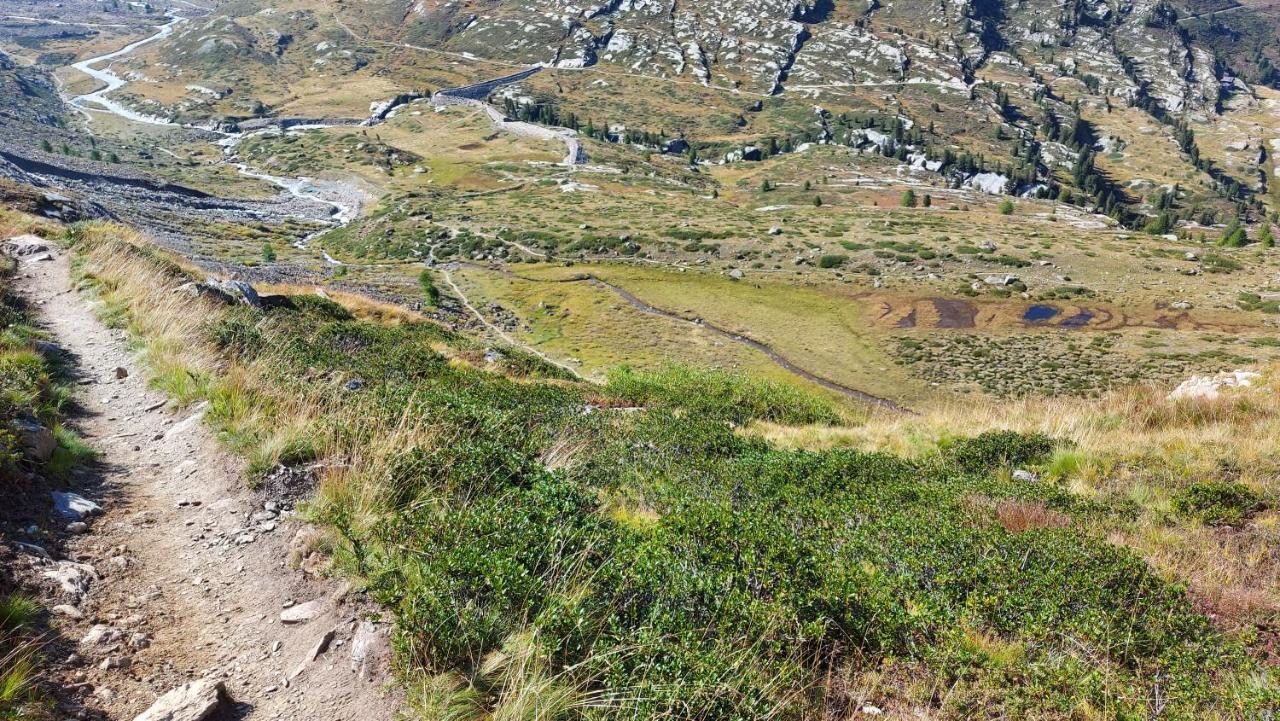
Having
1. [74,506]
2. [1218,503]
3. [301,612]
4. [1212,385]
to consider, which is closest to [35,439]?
[74,506]

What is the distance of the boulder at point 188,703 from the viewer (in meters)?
4.26

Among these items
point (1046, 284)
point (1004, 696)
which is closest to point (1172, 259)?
point (1046, 284)

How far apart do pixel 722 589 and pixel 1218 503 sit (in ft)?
29.4

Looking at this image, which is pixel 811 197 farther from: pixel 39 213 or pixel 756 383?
pixel 39 213

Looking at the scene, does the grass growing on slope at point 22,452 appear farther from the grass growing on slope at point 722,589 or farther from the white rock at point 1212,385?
the white rock at point 1212,385

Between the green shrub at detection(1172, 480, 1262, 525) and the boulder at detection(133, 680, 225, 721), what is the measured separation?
12467 mm

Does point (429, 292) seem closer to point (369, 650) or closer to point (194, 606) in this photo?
point (194, 606)

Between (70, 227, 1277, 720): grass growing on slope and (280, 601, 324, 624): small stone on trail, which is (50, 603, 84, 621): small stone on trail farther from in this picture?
(70, 227, 1277, 720): grass growing on slope

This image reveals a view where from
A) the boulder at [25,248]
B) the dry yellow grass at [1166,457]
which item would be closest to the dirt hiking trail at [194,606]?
the dry yellow grass at [1166,457]

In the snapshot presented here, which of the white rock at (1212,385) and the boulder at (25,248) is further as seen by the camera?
the boulder at (25,248)

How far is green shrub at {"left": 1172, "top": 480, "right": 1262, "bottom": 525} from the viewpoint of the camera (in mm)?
8836

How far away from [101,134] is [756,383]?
22787 centimetres

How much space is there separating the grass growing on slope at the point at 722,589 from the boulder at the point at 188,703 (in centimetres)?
133

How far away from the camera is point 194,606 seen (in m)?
5.68
